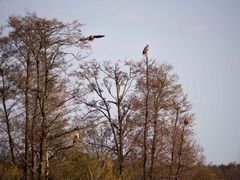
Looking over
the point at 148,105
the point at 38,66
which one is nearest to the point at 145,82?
the point at 148,105

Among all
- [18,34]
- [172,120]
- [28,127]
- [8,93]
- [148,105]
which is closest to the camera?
[18,34]

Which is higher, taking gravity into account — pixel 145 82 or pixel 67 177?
pixel 145 82

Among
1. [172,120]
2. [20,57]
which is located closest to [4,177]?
[20,57]

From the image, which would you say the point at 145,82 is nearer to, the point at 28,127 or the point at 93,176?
the point at 28,127

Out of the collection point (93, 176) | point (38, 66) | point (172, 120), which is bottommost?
point (93, 176)

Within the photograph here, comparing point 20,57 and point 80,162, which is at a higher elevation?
point 20,57

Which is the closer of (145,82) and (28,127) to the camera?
(28,127)

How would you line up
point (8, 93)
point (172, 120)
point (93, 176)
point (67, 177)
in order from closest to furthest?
point (93, 176) < point (67, 177) < point (8, 93) < point (172, 120)

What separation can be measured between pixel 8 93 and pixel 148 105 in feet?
28.0

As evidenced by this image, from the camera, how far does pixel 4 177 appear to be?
1505cm

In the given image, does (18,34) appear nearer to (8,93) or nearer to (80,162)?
(8,93)

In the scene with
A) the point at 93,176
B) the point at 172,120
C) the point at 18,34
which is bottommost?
the point at 93,176

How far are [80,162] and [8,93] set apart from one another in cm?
766

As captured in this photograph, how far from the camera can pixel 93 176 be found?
13.3 metres
